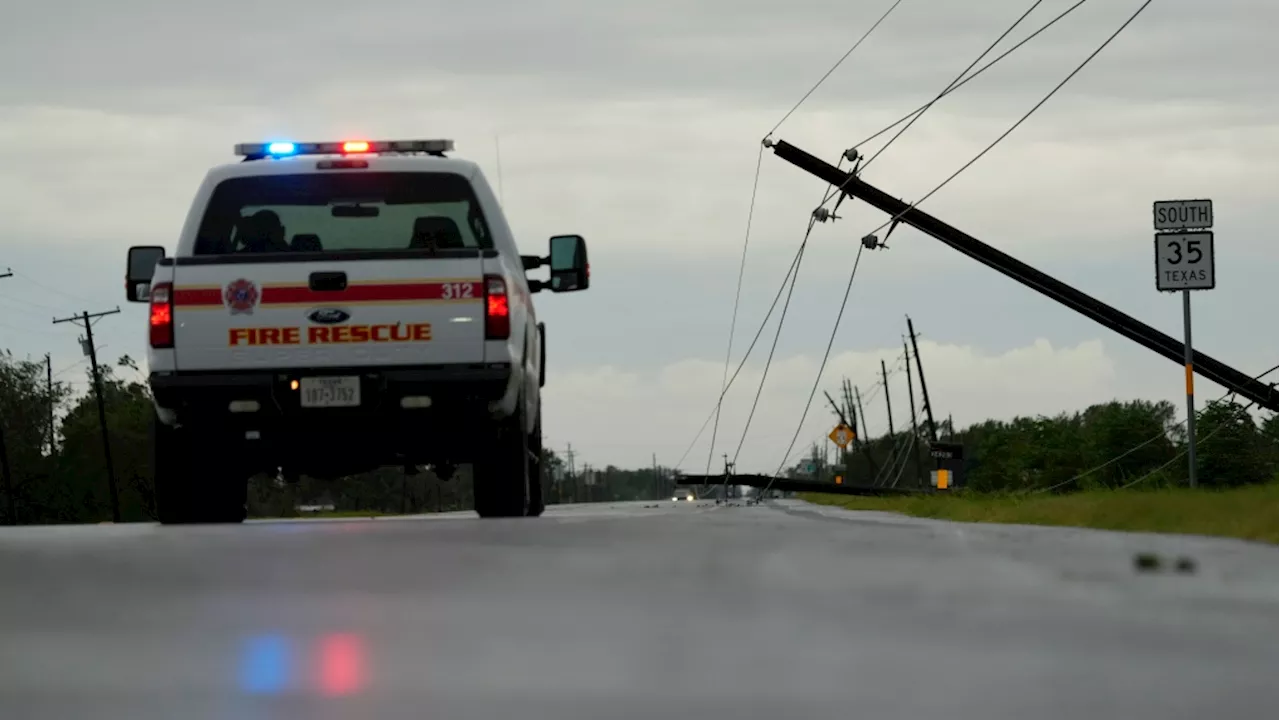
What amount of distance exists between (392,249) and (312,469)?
6.29ft

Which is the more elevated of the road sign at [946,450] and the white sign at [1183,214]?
the white sign at [1183,214]

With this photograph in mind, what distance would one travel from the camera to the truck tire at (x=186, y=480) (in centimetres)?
1308

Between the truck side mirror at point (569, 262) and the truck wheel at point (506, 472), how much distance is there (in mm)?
1909

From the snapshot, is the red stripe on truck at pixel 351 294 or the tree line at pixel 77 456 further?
the tree line at pixel 77 456

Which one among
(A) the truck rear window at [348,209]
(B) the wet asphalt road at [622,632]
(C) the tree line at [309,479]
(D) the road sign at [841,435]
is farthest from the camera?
(C) the tree line at [309,479]

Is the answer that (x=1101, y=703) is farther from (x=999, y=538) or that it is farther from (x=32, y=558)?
(x=999, y=538)

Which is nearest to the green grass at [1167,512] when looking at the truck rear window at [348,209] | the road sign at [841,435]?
the truck rear window at [348,209]

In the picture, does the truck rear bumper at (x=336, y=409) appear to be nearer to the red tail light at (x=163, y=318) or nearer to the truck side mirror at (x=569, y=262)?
the red tail light at (x=163, y=318)

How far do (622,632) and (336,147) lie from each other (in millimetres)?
9530

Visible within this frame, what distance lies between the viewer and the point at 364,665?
4.19 meters

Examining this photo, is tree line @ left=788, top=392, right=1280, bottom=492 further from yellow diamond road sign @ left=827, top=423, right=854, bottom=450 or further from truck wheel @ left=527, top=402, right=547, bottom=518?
truck wheel @ left=527, top=402, right=547, bottom=518

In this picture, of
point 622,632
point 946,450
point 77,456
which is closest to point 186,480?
point 622,632

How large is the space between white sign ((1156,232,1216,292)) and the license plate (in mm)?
13173

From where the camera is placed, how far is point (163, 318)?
12.6 m
